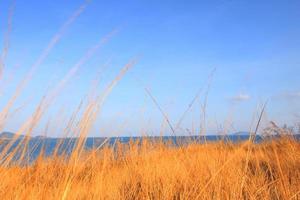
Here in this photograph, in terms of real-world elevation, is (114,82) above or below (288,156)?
above

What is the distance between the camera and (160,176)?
258cm

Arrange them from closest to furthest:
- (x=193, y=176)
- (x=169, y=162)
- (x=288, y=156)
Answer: (x=193, y=176)
(x=288, y=156)
(x=169, y=162)

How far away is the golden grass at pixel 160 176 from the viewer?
1.78 metres

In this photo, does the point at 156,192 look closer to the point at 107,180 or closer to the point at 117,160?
the point at 107,180

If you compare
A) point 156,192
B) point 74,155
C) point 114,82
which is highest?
point 114,82

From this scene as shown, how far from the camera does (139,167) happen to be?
3.15m

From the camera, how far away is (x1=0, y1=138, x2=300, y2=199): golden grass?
5.83 feet

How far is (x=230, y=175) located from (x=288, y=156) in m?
1.21

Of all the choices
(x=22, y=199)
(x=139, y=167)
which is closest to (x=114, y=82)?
(x=22, y=199)

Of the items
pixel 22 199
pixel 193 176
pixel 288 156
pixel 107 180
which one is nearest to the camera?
pixel 22 199

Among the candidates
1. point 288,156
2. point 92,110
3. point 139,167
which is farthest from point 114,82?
point 288,156

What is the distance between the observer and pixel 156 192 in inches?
84.5

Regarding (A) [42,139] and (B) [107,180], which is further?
(B) [107,180]

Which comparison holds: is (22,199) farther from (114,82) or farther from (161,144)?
(161,144)
